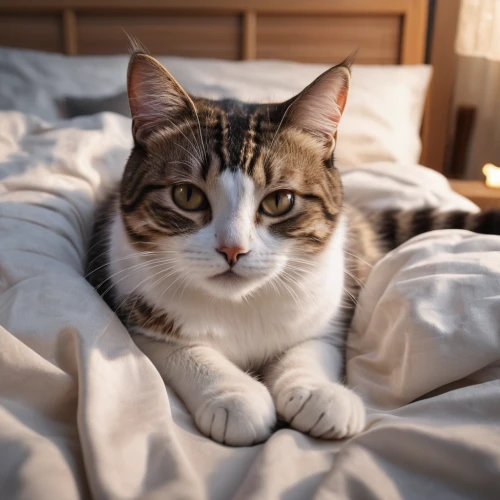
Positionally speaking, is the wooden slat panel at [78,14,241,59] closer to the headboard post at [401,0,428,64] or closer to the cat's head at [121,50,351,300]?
the headboard post at [401,0,428,64]

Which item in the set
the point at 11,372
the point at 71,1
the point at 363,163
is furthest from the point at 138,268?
the point at 71,1

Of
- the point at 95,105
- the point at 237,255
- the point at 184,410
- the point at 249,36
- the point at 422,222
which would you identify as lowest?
the point at 184,410

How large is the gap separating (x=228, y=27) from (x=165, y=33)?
0.84 feet

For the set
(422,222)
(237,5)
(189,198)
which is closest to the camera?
(189,198)

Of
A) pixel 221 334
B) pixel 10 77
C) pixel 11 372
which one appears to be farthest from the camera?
pixel 10 77

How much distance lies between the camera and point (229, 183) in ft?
2.95

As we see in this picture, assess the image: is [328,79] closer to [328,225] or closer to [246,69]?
[328,225]

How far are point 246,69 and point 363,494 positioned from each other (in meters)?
1.67

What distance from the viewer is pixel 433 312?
916 mm

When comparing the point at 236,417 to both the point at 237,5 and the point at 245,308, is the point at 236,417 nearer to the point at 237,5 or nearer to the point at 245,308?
the point at 245,308

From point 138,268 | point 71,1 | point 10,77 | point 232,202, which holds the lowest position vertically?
point 138,268

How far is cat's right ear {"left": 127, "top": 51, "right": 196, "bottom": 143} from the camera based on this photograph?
943 millimetres

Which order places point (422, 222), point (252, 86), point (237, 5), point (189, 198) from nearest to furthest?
point (189, 198)
point (422, 222)
point (252, 86)
point (237, 5)

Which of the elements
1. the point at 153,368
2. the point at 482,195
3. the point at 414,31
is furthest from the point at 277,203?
the point at 414,31
